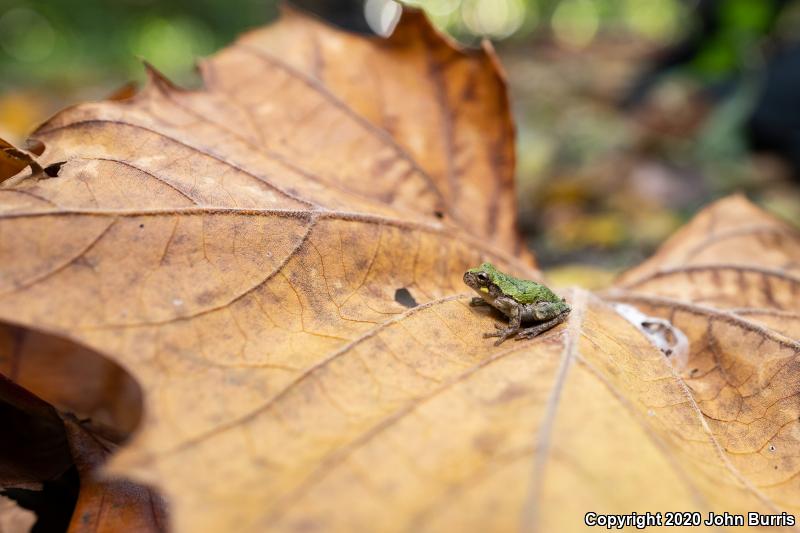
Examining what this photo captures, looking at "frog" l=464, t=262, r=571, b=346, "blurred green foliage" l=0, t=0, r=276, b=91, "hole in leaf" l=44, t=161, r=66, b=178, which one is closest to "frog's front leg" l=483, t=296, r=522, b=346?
"frog" l=464, t=262, r=571, b=346

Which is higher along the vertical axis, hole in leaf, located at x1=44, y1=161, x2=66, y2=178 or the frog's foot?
the frog's foot

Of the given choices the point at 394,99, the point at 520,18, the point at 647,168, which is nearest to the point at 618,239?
the point at 647,168

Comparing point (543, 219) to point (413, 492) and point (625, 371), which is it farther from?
point (413, 492)

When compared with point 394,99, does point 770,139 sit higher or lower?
higher

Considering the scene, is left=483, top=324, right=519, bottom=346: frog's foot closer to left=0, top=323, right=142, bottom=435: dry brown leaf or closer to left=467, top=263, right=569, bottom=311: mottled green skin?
left=467, top=263, right=569, bottom=311: mottled green skin

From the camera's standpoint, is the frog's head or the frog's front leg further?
the frog's head
